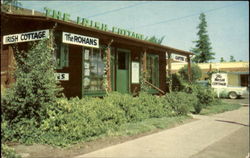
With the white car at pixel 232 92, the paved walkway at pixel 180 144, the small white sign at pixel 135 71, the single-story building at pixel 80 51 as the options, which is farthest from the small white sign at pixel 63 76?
the white car at pixel 232 92

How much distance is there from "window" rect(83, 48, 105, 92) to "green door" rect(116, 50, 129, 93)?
1.50m

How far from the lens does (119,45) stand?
14.6 m

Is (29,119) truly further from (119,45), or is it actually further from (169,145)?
(119,45)

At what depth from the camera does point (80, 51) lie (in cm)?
1227

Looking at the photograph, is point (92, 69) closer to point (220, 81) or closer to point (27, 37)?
point (27, 37)

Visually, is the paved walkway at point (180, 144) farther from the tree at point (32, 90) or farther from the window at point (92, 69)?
the window at point (92, 69)

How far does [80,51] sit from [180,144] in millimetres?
7156

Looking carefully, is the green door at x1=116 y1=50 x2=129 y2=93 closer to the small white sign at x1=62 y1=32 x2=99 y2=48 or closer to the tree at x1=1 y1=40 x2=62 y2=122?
the small white sign at x1=62 y1=32 x2=99 y2=48

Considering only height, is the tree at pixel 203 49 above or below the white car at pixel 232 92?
above

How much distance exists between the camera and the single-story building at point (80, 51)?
370 inches

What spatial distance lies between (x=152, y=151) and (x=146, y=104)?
441 centimetres

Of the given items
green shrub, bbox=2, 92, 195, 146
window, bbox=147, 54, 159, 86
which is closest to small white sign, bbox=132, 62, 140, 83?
window, bbox=147, 54, 159, 86

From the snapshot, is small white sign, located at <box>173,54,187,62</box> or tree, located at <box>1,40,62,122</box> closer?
tree, located at <box>1,40,62,122</box>

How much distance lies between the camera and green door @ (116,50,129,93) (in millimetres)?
14509
